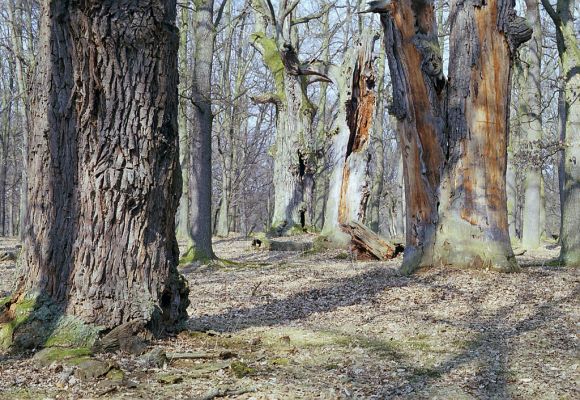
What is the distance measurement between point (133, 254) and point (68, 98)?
1448 millimetres

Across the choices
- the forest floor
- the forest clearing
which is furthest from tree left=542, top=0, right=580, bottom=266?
the forest floor

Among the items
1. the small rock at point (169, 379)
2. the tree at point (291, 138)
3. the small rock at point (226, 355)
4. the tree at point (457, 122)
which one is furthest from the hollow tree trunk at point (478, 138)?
the tree at point (291, 138)

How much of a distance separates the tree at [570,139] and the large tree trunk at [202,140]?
6.47m

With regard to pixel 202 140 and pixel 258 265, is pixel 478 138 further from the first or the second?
pixel 202 140

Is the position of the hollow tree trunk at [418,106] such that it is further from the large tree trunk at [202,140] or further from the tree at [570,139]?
the large tree trunk at [202,140]

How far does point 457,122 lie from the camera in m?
8.91

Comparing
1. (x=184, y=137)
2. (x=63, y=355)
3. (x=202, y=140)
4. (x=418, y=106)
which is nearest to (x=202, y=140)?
(x=202, y=140)

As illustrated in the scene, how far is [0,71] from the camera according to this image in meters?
29.8

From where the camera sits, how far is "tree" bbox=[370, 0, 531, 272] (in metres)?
8.69

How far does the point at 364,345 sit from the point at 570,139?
6697 millimetres

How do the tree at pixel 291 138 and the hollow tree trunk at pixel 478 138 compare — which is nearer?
the hollow tree trunk at pixel 478 138

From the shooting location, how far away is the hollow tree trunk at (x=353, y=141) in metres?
14.1

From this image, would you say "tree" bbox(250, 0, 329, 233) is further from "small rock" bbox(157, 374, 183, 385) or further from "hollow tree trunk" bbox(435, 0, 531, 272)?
"small rock" bbox(157, 374, 183, 385)

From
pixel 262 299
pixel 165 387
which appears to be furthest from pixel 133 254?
pixel 262 299
